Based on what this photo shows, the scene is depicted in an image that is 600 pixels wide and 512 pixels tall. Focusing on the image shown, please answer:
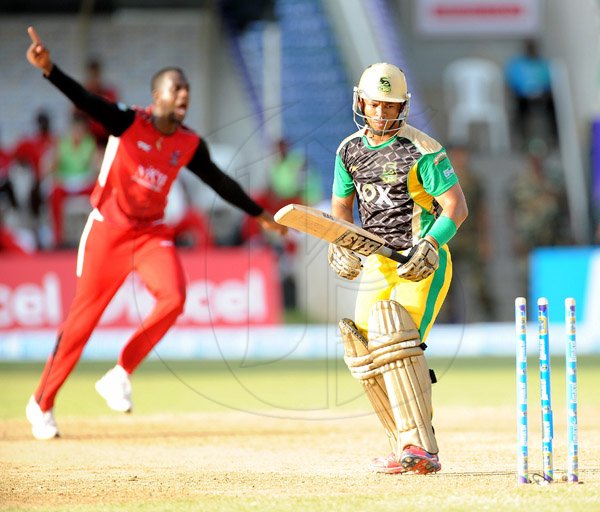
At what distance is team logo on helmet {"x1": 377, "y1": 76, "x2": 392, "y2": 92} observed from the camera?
6.67 metres

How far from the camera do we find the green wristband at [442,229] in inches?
260

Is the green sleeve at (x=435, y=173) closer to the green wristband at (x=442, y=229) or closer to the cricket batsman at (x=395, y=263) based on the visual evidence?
the cricket batsman at (x=395, y=263)

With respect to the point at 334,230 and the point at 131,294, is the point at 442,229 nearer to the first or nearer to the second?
the point at 334,230

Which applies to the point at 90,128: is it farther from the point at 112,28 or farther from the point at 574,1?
the point at 574,1

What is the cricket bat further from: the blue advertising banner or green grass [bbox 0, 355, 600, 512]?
the blue advertising banner

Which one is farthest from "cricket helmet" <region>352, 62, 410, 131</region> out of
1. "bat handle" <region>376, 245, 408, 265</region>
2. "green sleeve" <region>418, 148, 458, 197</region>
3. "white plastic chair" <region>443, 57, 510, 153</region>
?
"white plastic chair" <region>443, 57, 510, 153</region>

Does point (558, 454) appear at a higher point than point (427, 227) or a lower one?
lower

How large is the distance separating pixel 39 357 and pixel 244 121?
1040 centimetres

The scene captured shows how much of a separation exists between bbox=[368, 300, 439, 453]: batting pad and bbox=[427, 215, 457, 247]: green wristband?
0.40m

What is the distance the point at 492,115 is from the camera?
23.4 meters

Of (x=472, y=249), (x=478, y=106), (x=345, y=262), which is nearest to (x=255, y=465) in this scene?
(x=345, y=262)

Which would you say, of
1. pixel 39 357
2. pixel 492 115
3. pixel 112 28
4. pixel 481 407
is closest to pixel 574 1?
pixel 492 115

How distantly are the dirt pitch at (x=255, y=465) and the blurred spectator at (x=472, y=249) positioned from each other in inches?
276

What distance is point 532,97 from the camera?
2288 cm
